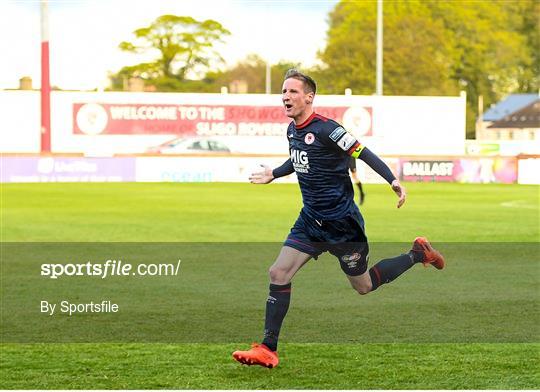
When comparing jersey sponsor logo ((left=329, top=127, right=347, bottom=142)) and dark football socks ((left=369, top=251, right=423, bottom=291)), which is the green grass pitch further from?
jersey sponsor logo ((left=329, top=127, right=347, bottom=142))

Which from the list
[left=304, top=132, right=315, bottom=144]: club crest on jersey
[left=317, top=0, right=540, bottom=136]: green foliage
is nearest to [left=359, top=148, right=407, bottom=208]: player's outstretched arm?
[left=304, top=132, right=315, bottom=144]: club crest on jersey

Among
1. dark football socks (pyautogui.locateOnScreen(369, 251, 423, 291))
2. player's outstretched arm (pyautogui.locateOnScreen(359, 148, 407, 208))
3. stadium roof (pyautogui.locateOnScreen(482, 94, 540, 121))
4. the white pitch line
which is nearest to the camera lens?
player's outstretched arm (pyautogui.locateOnScreen(359, 148, 407, 208))

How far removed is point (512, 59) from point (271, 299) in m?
91.5

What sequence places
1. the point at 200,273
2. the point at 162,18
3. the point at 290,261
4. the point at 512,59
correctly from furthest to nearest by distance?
the point at 512,59 < the point at 162,18 < the point at 200,273 < the point at 290,261

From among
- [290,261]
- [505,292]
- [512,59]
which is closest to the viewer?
[290,261]

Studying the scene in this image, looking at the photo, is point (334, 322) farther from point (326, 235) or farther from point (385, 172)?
point (385, 172)

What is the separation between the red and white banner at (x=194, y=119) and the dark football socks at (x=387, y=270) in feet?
168

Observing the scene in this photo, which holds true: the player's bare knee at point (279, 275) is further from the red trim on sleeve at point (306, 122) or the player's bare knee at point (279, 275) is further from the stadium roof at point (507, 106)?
the stadium roof at point (507, 106)

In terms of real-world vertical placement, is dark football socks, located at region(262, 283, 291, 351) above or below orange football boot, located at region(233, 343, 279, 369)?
above

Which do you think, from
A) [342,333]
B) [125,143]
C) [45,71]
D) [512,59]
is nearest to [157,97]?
[125,143]

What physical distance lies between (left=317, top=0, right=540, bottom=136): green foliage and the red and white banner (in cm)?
1706

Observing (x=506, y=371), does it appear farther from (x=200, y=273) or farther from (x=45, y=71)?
(x=45, y=71)

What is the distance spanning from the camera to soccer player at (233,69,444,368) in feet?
25.8

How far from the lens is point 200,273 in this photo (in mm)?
15695
